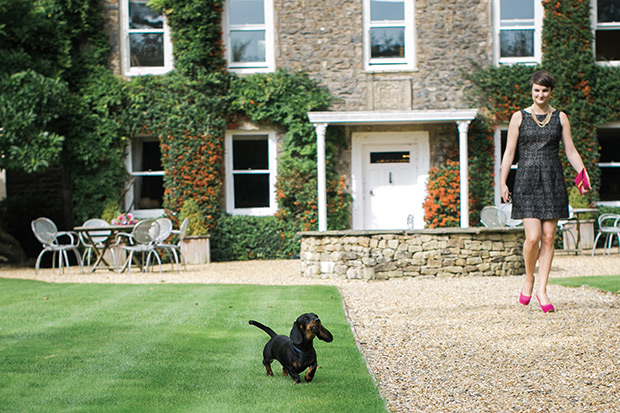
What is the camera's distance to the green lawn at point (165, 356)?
3668 millimetres

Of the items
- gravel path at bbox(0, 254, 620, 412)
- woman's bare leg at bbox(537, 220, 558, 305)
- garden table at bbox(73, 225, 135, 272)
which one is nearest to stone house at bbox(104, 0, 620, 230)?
garden table at bbox(73, 225, 135, 272)

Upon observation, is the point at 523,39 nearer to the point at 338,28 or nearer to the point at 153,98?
the point at 338,28

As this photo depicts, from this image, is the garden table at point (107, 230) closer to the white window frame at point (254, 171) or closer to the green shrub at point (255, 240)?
the green shrub at point (255, 240)

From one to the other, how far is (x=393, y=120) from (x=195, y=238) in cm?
443

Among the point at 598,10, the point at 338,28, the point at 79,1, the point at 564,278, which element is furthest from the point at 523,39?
the point at 79,1

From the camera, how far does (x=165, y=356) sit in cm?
475

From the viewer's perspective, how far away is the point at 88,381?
4074mm

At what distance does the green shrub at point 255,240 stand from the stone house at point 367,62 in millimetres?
444

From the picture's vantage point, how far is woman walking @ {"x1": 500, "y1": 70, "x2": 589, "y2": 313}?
5.87m

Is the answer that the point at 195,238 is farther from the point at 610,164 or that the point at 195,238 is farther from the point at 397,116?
the point at 610,164

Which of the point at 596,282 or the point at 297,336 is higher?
the point at 297,336

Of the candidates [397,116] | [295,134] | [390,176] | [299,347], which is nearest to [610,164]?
[390,176]

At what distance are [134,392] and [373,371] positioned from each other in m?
1.47

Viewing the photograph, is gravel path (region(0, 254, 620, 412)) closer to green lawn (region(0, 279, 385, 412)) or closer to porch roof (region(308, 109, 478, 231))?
green lawn (region(0, 279, 385, 412))
